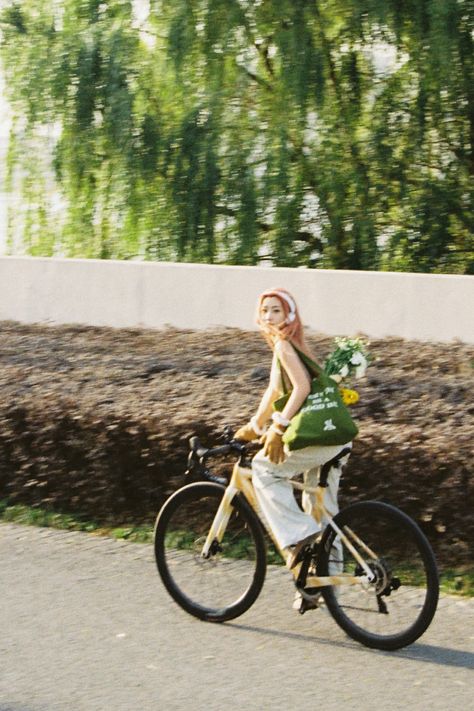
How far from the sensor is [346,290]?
10.9m

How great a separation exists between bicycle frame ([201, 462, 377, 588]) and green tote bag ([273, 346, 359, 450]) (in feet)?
1.00

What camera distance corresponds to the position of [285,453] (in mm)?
5203

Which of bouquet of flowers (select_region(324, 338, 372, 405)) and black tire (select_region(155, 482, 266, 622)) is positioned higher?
bouquet of flowers (select_region(324, 338, 372, 405))

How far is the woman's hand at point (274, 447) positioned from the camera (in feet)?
17.0

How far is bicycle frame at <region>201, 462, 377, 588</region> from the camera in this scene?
5.12 meters

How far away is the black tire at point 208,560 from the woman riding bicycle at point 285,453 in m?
0.19

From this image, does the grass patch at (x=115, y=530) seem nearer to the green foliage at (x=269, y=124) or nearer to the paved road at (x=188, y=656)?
the paved road at (x=188, y=656)

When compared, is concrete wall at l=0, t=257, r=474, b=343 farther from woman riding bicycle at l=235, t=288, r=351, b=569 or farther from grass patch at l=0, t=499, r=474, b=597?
woman riding bicycle at l=235, t=288, r=351, b=569

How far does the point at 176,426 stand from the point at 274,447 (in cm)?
181

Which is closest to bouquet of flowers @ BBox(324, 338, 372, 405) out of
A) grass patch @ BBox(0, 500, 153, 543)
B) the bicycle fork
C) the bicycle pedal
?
the bicycle fork

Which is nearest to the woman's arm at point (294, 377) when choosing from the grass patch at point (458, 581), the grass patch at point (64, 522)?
the grass patch at point (458, 581)

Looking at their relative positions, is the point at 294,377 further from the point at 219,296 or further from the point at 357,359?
the point at 219,296

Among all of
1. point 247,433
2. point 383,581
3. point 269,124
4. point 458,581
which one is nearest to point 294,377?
point 247,433

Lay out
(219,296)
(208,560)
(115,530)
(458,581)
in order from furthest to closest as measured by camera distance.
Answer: (219,296), (115,530), (458,581), (208,560)
